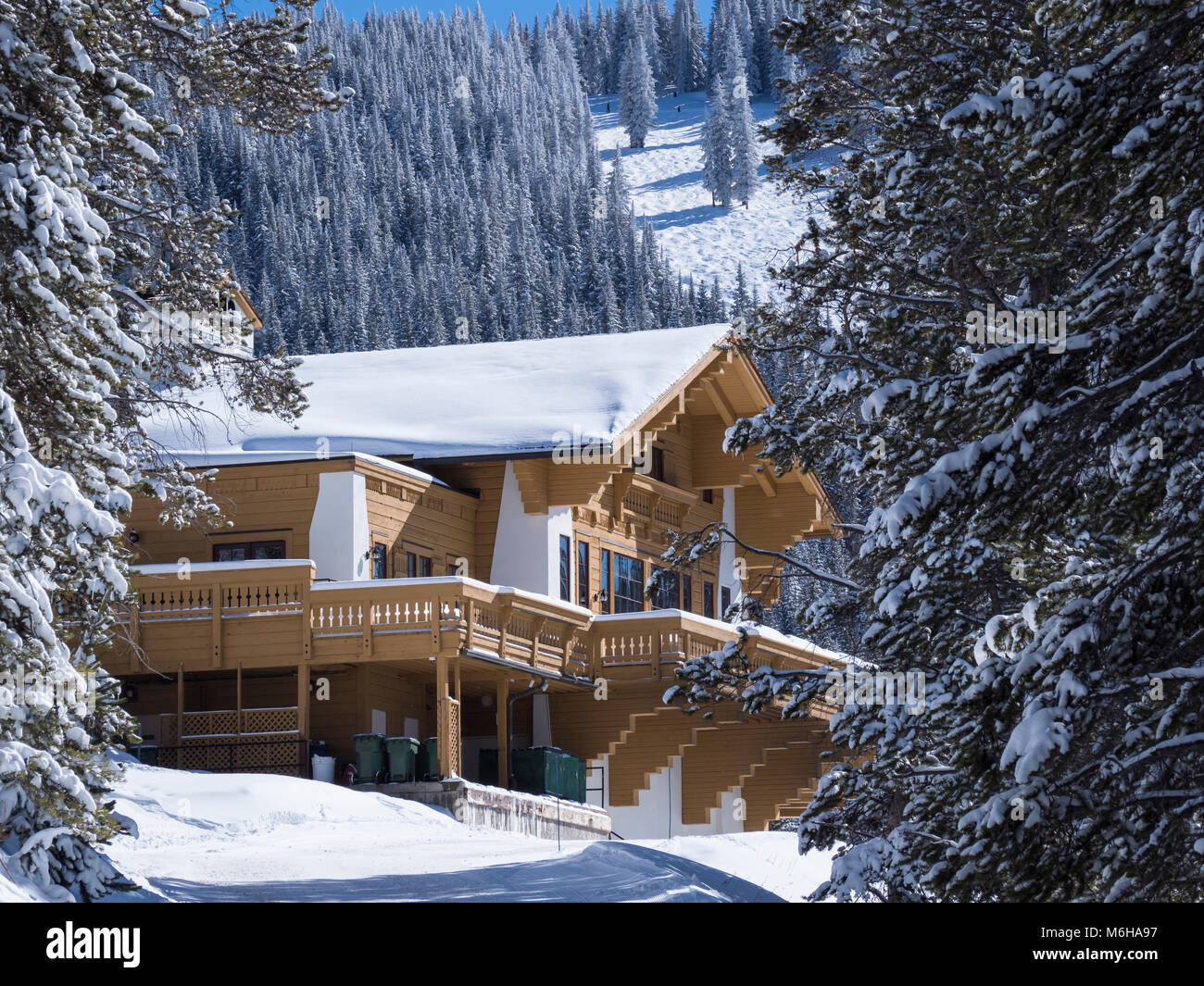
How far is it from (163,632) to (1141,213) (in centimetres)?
1938

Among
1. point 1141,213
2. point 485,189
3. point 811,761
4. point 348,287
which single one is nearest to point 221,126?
point 485,189

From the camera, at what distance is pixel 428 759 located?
93.6 feet

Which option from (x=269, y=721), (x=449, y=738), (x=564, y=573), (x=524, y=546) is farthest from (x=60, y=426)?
(x=564, y=573)

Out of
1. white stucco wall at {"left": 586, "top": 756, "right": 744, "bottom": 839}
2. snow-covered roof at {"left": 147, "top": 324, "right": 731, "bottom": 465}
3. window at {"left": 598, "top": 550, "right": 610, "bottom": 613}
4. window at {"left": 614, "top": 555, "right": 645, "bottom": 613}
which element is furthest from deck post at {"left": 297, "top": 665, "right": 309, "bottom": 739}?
window at {"left": 614, "top": 555, "right": 645, "bottom": 613}

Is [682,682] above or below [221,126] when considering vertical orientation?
below

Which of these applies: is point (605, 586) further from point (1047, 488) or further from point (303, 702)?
point (1047, 488)

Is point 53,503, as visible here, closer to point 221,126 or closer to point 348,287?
point 348,287

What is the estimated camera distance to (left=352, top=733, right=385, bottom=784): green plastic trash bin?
2812 cm

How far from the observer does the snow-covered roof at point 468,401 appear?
3284 centimetres

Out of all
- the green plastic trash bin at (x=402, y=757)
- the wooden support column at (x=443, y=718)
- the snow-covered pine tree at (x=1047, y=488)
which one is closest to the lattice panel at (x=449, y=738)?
the wooden support column at (x=443, y=718)

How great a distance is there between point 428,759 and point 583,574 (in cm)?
746

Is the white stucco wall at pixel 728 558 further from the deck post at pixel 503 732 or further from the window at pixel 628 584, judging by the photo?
the deck post at pixel 503 732

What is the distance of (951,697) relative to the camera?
528 inches
